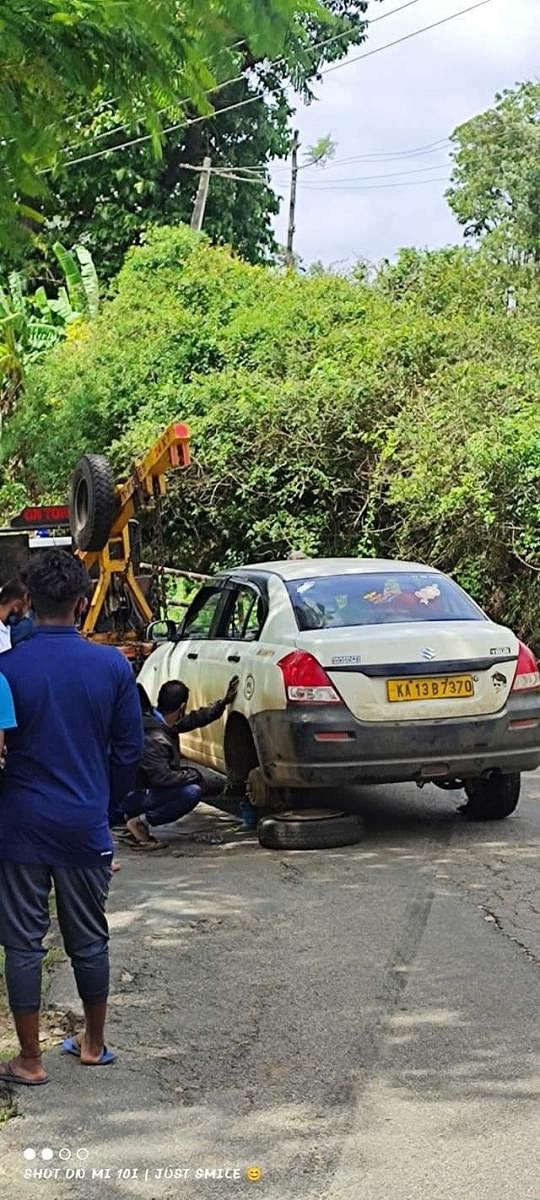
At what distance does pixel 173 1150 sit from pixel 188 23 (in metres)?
4.24

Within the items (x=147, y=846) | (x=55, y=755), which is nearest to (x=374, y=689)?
(x=147, y=846)

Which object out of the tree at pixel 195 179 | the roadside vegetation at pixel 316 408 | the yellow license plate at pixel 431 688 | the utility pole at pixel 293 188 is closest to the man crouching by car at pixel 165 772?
the yellow license plate at pixel 431 688

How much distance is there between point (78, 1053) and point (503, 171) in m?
42.2

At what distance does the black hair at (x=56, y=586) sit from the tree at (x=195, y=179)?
24.0 meters

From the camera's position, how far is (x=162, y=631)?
45.5 feet

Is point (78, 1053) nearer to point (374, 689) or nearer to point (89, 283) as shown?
point (374, 689)

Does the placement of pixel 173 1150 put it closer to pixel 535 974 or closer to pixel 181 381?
pixel 535 974

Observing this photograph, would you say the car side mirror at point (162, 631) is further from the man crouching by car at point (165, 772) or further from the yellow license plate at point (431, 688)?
the yellow license plate at point (431, 688)

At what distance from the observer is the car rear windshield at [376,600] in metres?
9.06

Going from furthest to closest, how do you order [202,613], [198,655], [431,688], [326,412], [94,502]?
[326,412]
[94,502]
[202,613]
[198,655]
[431,688]

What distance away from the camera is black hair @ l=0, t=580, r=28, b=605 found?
7.97m

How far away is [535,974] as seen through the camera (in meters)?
6.18

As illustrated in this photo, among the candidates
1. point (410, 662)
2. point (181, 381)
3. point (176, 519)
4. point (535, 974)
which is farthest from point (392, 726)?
point (181, 381)

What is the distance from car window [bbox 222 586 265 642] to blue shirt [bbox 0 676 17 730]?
4651 mm
